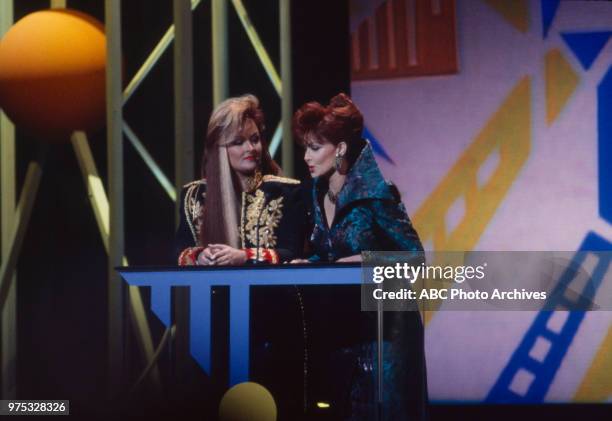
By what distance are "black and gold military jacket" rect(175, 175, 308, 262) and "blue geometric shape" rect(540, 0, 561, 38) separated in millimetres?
1974

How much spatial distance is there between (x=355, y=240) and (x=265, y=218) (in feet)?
1.42

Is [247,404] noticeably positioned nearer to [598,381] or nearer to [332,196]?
[332,196]

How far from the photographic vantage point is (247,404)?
2.92 m

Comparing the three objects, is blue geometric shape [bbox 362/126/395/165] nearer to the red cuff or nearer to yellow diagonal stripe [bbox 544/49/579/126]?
yellow diagonal stripe [bbox 544/49/579/126]

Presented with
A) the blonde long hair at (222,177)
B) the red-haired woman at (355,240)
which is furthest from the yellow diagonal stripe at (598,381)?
the blonde long hair at (222,177)

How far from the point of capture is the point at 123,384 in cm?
391

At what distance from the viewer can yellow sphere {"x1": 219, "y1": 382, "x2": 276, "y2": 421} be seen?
114 inches

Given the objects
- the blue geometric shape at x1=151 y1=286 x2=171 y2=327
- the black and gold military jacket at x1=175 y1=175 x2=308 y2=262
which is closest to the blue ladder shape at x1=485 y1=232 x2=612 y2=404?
the black and gold military jacket at x1=175 y1=175 x2=308 y2=262

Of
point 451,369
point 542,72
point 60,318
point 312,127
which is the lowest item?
point 451,369

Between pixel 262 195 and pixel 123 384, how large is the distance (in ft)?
3.34

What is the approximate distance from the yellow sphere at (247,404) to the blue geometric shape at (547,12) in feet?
8.86

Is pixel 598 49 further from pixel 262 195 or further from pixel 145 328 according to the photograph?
pixel 145 328

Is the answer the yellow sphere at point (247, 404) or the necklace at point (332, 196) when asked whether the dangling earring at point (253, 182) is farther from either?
the yellow sphere at point (247, 404)

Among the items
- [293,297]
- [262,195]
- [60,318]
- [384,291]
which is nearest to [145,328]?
[60,318]
